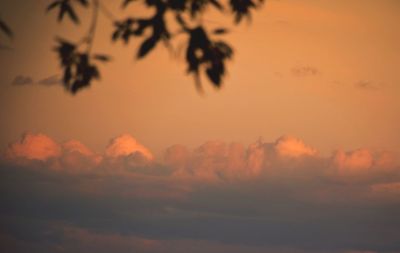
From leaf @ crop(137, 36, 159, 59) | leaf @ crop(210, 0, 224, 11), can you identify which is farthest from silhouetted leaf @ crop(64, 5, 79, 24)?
leaf @ crop(210, 0, 224, 11)

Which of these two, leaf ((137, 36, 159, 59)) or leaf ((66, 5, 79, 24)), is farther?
leaf ((66, 5, 79, 24))

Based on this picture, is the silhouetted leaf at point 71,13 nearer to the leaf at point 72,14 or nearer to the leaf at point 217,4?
the leaf at point 72,14

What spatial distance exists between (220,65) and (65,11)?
2.50 m

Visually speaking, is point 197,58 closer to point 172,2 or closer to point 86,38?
point 172,2

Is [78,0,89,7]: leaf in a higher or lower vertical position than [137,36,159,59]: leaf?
higher

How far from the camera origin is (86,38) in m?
9.19

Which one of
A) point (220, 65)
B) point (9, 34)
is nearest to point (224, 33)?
point (220, 65)

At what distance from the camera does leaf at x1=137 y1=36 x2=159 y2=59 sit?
8.15 meters

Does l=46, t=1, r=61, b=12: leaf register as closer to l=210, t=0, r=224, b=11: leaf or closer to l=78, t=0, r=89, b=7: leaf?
l=78, t=0, r=89, b=7: leaf

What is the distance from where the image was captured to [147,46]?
8281 millimetres

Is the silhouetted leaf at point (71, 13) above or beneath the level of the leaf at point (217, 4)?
beneath

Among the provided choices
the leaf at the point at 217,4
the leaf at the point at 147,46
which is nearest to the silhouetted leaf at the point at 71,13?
the leaf at the point at 147,46

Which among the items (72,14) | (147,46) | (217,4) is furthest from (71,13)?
(217,4)

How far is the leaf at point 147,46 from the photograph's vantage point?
8145 mm
